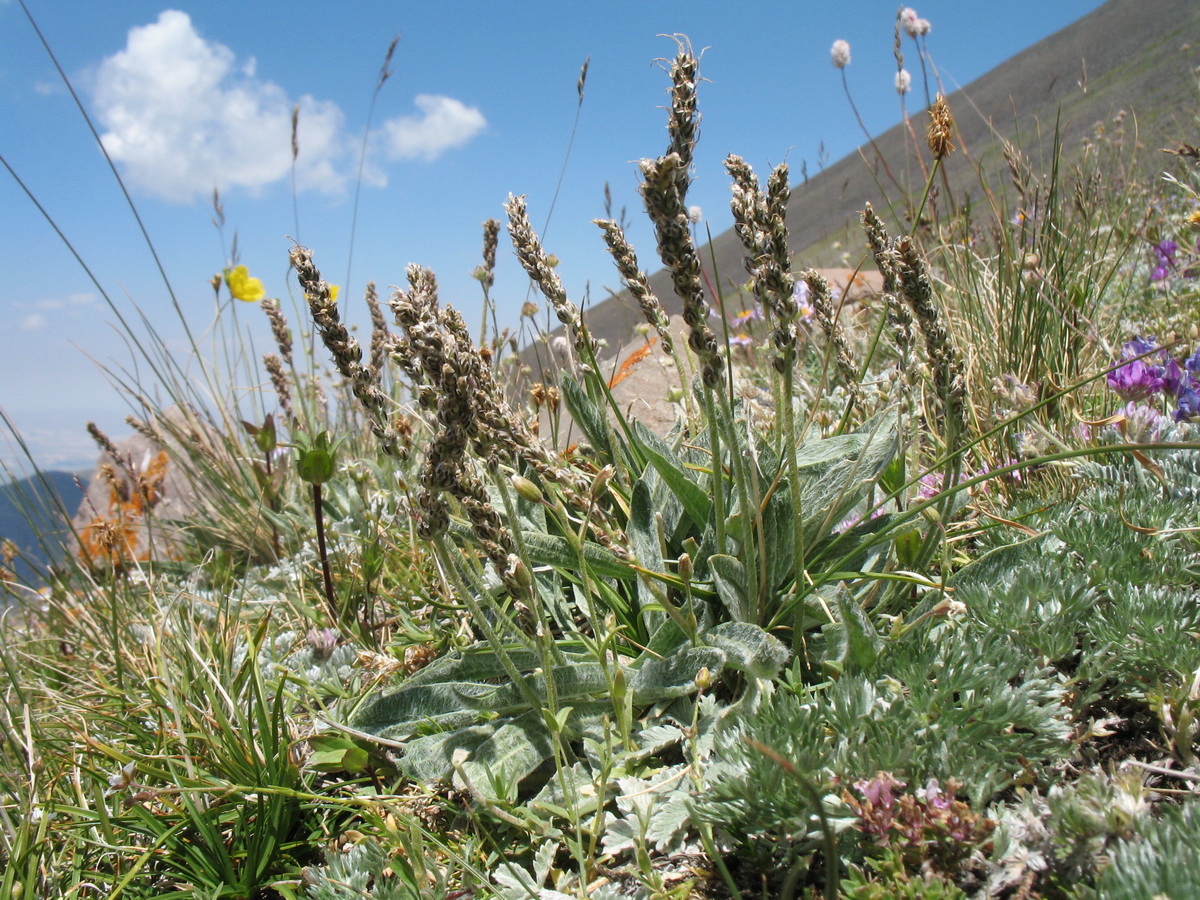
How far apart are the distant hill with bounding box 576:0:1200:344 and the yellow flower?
4157 millimetres

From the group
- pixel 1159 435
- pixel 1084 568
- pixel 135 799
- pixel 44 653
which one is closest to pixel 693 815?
pixel 1084 568

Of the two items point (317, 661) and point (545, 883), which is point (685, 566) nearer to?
point (545, 883)

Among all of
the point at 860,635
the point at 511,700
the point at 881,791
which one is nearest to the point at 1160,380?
the point at 860,635

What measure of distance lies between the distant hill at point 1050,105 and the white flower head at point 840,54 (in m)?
4.47

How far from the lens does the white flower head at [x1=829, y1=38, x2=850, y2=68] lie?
3.35 meters

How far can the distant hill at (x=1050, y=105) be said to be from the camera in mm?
9469

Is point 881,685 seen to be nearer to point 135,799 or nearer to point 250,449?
point 135,799

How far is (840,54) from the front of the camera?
3.40 m

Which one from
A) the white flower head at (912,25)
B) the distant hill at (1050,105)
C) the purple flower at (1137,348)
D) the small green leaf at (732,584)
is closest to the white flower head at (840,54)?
the white flower head at (912,25)

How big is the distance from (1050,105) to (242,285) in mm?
16595

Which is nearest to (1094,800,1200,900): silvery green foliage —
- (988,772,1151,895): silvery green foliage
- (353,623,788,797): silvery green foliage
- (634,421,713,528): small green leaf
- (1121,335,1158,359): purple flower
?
(988,772,1151,895): silvery green foliage

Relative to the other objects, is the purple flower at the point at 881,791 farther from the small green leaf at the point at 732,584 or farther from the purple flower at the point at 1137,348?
the purple flower at the point at 1137,348

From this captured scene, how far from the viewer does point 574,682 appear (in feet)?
4.79

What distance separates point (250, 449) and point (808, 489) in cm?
308
